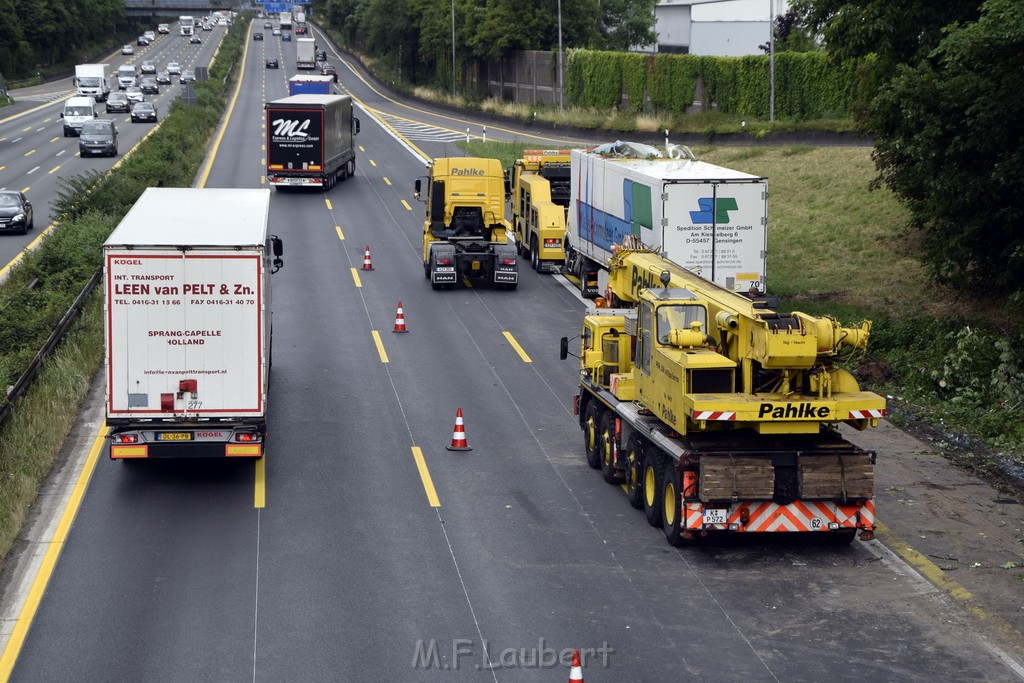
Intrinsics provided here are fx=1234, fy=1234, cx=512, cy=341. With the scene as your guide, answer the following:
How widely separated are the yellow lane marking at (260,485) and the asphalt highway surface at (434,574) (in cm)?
3

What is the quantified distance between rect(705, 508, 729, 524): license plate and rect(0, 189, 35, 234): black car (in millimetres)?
34277

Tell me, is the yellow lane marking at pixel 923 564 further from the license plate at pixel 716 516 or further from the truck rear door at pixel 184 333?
the truck rear door at pixel 184 333

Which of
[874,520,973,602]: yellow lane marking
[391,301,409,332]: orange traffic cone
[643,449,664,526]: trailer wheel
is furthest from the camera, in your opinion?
[391,301,409,332]: orange traffic cone

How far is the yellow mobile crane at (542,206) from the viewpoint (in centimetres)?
3625

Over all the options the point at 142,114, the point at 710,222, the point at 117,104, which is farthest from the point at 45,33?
the point at 710,222

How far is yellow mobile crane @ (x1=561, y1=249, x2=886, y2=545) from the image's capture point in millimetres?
14828

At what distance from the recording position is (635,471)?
1719 cm

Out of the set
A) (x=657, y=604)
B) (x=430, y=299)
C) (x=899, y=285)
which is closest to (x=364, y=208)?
(x=430, y=299)

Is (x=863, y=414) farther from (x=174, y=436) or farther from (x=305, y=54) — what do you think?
(x=305, y=54)

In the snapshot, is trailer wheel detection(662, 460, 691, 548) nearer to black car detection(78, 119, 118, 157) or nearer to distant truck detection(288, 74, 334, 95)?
black car detection(78, 119, 118, 157)

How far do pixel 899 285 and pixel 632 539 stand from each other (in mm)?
15175

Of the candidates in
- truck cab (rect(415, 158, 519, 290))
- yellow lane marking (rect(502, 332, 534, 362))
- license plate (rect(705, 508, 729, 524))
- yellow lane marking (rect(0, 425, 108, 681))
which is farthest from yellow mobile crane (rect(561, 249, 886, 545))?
truck cab (rect(415, 158, 519, 290))

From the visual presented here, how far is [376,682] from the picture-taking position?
11.9 metres

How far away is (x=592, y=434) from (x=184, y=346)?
632 cm
